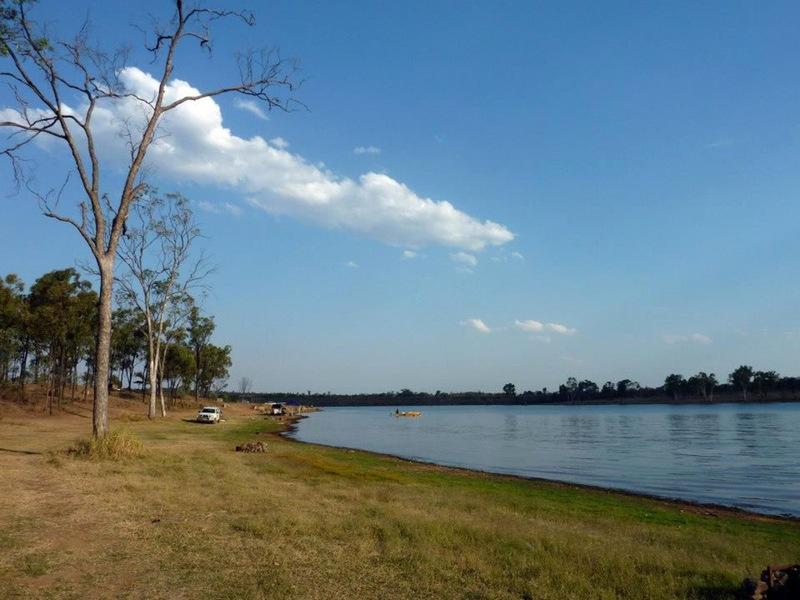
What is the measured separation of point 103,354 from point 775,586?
18512 millimetres

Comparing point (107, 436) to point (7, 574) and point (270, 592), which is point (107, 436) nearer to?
point (7, 574)

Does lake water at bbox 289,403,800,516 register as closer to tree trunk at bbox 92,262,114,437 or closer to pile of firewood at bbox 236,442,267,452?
pile of firewood at bbox 236,442,267,452

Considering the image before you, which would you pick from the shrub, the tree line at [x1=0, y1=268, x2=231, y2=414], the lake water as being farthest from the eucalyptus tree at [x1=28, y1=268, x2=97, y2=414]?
the shrub

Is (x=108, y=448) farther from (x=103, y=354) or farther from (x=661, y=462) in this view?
(x=661, y=462)

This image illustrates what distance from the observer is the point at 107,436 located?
1759 cm

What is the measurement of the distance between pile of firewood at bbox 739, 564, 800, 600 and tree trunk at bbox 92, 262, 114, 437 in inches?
676

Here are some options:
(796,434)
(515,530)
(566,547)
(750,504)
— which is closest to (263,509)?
(515,530)

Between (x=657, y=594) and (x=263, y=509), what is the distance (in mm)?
7003

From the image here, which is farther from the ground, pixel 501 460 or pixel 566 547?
pixel 566 547

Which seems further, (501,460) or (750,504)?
(501,460)

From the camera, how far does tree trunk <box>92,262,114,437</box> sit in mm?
18969

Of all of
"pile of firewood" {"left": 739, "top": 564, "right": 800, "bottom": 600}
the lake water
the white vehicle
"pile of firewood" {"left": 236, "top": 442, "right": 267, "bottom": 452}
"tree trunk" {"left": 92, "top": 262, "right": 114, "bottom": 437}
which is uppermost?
"tree trunk" {"left": 92, "top": 262, "right": 114, "bottom": 437}

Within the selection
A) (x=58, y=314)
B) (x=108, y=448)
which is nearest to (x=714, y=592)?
(x=108, y=448)

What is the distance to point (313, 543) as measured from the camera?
9078 millimetres
